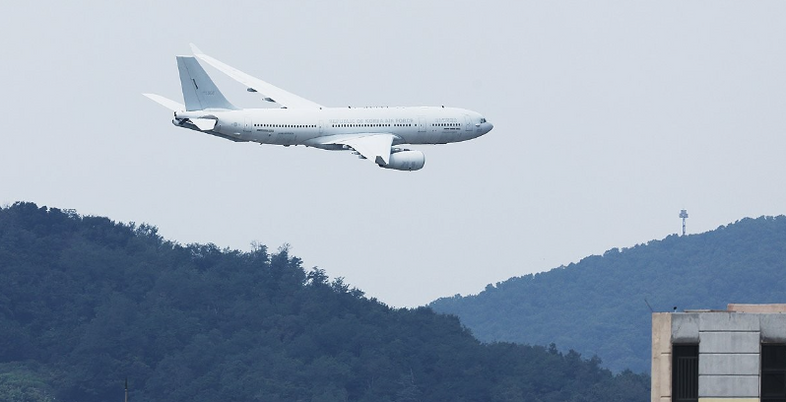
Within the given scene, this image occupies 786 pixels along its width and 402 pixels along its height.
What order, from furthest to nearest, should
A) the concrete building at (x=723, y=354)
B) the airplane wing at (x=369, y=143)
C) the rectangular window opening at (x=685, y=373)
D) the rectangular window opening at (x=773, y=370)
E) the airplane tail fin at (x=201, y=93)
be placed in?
the airplane tail fin at (x=201, y=93), the airplane wing at (x=369, y=143), the rectangular window opening at (x=685, y=373), the rectangular window opening at (x=773, y=370), the concrete building at (x=723, y=354)

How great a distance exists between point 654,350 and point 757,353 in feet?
14.2

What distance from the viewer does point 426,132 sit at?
159875 mm

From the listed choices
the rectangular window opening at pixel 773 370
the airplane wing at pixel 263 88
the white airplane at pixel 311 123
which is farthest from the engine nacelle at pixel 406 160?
the rectangular window opening at pixel 773 370

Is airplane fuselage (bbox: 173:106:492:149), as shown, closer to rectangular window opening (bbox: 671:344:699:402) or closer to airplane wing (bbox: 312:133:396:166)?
airplane wing (bbox: 312:133:396:166)

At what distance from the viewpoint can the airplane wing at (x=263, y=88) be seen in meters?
167

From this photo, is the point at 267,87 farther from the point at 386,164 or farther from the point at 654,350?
the point at 654,350

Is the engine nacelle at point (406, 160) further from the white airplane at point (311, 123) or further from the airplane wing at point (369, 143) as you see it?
the airplane wing at point (369, 143)

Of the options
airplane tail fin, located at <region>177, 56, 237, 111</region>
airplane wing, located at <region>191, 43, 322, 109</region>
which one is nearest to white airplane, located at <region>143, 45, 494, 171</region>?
airplane tail fin, located at <region>177, 56, 237, 111</region>

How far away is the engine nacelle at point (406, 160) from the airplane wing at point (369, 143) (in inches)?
38.6

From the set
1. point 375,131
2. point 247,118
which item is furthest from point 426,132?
point 247,118

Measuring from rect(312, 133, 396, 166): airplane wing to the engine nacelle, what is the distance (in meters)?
0.98

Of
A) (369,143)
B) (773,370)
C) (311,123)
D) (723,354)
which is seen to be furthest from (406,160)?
(773,370)

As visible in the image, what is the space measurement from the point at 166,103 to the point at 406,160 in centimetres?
1887

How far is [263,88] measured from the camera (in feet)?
574
